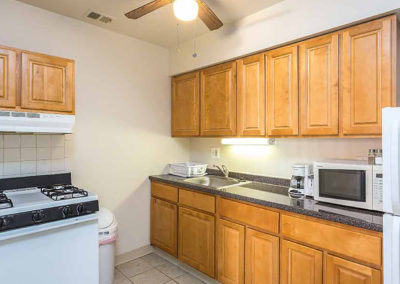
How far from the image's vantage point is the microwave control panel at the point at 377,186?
1560 millimetres

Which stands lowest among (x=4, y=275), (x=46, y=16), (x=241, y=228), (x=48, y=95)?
(x=4, y=275)

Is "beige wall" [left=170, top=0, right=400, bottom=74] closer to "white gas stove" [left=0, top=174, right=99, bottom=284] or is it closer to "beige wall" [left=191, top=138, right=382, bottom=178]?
"beige wall" [left=191, top=138, right=382, bottom=178]

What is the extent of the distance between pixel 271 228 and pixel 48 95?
6.64 ft

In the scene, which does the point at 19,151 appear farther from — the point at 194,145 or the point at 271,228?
the point at 271,228

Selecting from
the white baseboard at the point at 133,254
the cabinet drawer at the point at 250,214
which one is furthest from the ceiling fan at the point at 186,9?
the white baseboard at the point at 133,254

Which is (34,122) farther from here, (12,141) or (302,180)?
(302,180)

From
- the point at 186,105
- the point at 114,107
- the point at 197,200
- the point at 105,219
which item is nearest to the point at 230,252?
the point at 197,200

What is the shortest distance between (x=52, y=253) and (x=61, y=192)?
0.43 meters

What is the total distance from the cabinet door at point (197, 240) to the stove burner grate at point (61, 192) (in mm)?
1048

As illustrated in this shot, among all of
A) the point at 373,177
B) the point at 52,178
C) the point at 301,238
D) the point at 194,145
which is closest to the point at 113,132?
the point at 52,178

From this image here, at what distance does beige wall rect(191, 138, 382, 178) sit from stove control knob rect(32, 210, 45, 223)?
191cm

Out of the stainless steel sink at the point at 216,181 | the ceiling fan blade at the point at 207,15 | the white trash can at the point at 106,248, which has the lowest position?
the white trash can at the point at 106,248

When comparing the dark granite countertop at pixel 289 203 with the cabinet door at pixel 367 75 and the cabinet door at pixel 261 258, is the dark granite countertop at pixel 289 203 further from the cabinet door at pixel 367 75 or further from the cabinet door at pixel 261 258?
the cabinet door at pixel 367 75

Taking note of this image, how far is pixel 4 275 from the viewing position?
1600 millimetres
